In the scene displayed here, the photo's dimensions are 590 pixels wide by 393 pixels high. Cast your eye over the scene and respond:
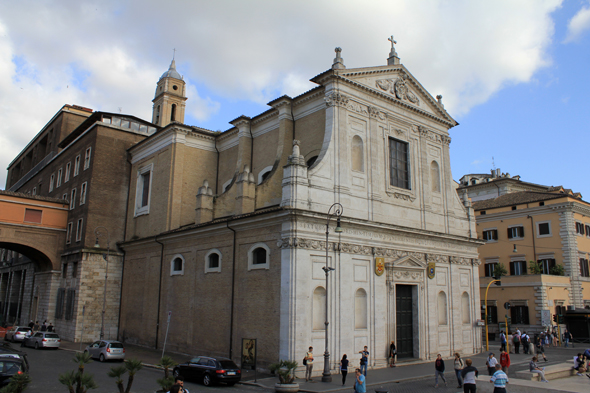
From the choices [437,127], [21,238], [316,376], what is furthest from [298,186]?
[21,238]

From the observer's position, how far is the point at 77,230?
36.0m

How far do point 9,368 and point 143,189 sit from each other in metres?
21.4

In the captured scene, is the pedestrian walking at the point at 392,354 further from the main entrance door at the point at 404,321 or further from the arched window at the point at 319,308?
the arched window at the point at 319,308

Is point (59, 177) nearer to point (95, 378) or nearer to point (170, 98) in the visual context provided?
point (170, 98)

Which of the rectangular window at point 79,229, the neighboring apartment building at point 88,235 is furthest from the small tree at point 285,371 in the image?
the rectangular window at point 79,229

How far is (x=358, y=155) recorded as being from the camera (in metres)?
25.7

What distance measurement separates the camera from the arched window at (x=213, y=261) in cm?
2558

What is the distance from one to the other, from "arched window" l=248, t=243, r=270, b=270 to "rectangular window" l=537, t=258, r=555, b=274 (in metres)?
30.1

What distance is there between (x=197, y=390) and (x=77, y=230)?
22.8 m

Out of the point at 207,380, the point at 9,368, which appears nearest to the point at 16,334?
the point at 9,368

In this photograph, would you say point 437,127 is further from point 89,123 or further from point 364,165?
point 89,123

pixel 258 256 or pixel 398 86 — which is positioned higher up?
pixel 398 86

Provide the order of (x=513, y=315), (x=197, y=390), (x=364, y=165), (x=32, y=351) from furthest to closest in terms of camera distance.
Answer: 1. (x=513, y=315)
2. (x=32, y=351)
3. (x=364, y=165)
4. (x=197, y=390)

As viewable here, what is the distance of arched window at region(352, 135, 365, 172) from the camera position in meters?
25.4
